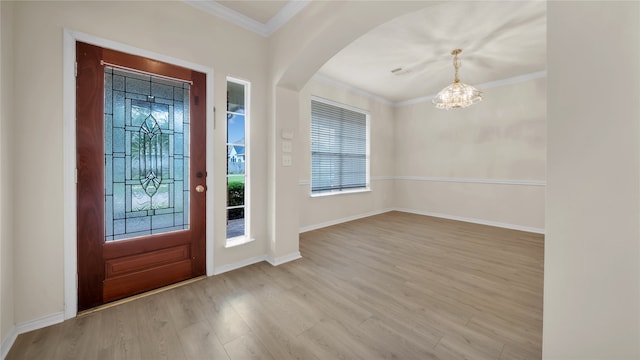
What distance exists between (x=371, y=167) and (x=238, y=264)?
156 inches

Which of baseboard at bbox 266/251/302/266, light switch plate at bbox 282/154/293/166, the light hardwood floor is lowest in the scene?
the light hardwood floor

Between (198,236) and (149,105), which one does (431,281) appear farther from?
(149,105)

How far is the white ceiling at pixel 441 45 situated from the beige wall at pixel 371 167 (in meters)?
0.36

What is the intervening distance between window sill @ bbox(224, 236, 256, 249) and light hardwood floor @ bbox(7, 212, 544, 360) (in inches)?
12.1

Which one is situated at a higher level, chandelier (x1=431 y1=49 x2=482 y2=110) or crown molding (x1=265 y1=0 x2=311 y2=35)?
crown molding (x1=265 y1=0 x2=311 y2=35)

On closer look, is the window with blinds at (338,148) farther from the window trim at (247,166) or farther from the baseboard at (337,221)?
the window trim at (247,166)

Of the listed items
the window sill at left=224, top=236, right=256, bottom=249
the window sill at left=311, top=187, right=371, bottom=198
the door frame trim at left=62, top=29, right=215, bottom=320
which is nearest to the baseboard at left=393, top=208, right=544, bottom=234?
the window sill at left=311, top=187, right=371, bottom=198

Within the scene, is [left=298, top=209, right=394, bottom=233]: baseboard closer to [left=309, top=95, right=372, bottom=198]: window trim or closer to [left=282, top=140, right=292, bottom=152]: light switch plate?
[left=309, top=95, right=372, bottom=198]: window trim

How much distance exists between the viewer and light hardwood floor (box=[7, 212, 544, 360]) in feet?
5.02

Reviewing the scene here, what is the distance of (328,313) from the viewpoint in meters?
1.93

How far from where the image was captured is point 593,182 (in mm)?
888

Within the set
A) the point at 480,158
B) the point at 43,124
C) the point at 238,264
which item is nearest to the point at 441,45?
the point at 480,158

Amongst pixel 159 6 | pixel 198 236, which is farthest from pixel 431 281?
pixel 159 6

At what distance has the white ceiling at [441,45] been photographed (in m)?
2.51
